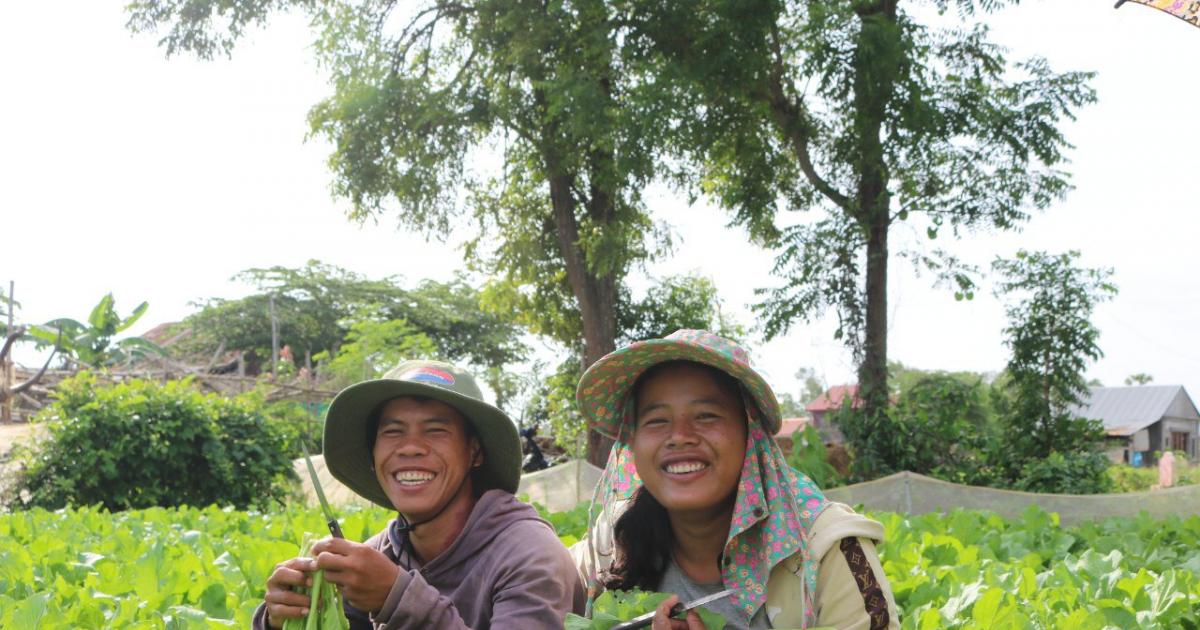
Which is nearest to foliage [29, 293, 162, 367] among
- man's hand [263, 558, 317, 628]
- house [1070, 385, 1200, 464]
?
man's hand [263, 558, 317, 628]

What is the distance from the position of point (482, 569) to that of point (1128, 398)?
52.3 metres

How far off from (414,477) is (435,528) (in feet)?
0.51

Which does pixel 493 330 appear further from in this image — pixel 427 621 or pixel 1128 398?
pixel 427 621

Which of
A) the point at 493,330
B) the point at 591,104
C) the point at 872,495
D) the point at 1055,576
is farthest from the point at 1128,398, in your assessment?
the point at 1055,576

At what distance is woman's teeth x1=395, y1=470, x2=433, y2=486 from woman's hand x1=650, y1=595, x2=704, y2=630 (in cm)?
79

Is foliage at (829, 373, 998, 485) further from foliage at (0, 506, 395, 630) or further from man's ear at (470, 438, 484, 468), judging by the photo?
man's ear at (470, 438, 484, 468)

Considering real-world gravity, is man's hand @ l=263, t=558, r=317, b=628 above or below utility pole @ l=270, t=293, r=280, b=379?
below

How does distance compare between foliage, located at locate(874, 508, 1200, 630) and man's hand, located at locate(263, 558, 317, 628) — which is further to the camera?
foliage, located at locate(874, 508, 1200, 630)

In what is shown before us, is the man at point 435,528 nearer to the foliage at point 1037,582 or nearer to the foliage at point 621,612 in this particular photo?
the foliage at point 621,612

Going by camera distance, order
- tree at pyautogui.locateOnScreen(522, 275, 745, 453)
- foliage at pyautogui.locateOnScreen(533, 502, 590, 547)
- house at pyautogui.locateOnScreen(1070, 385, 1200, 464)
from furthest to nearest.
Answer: house at pyautogui.locateOnScreen(1070, 385, 1200, 464)
tree at pyautogui.locateOnScreen(522, 275, 745, 453)
foliage at pyautogui.locateOnScreen(533, 502, 590, 547)

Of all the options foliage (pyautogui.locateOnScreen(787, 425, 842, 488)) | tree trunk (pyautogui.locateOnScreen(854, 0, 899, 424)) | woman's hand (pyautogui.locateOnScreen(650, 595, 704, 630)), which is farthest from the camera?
tree trunk (pyautogui.locateOnScreen(854, 0, 899, 424))

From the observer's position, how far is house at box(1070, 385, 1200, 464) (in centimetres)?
4553

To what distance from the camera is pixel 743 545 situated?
2.10 meters

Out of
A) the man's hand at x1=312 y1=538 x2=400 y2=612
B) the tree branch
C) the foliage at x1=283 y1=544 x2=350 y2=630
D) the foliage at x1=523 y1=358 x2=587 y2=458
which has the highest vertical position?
the tree branch
